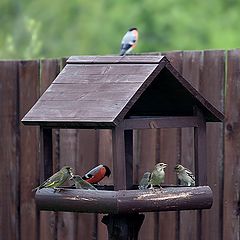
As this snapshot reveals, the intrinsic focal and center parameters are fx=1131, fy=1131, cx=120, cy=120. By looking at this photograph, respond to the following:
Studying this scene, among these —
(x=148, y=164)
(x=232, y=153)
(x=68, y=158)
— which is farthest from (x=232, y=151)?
(x=68, y=158)

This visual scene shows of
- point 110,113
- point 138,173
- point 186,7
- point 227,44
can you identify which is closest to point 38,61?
point 138,173

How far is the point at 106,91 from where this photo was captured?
670 cm

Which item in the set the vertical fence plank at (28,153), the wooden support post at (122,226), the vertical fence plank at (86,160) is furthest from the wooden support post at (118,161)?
the vertical fence plank at (28,153)

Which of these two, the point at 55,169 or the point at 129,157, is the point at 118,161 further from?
the point at 55,169

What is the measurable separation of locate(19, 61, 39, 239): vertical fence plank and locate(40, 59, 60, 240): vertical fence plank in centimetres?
5

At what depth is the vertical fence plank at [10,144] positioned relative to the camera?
877cm

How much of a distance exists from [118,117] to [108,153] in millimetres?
1961

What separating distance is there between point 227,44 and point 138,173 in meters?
14.7

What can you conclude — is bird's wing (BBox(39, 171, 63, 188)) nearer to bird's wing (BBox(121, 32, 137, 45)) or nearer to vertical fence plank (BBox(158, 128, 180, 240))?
vertical fence plank (BBox(158, 128, 180, 240))

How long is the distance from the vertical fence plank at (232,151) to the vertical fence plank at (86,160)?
1.06 metres

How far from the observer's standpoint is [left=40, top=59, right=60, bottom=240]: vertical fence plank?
8594mm

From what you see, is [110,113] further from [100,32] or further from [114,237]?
[100,32]

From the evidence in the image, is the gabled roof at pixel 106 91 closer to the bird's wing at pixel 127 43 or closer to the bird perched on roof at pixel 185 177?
the bird perched on roof at pixel 185 177

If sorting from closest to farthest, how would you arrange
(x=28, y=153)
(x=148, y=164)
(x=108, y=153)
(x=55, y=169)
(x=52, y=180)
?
1. (x=52, y=180)
2. (x=148, y=164)
3. (x=108, y=153)
4. (x=55, y=169)
5. (x=28, y=153)
